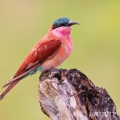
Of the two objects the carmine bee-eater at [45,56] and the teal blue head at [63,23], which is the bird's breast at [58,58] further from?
the teal blue head at [63,23]

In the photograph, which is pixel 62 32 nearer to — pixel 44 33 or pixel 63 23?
pixel 63 23

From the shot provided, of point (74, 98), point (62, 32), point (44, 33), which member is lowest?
point (74, 98)

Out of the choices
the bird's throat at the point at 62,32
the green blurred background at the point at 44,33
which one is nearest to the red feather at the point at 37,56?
the bird's throat at the point at 62,32

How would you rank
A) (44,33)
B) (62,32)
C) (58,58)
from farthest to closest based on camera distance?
(44,33) → (62,32) → (58,58)

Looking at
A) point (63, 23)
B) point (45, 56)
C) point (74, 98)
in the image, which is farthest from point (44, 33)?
point (74, 98)

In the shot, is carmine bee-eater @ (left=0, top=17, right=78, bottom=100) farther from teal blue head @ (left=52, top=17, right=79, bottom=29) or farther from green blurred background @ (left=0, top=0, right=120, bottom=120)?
green blurred background @ (left=0, top=0, right=120, bottom=120)

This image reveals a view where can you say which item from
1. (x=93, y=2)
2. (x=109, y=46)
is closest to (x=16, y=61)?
(x=109, y=46)

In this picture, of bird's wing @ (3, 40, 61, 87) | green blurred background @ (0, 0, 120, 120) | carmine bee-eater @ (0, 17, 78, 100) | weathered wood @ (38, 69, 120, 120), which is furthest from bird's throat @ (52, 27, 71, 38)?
green blurred background @ (0, 0, 120, 120)
